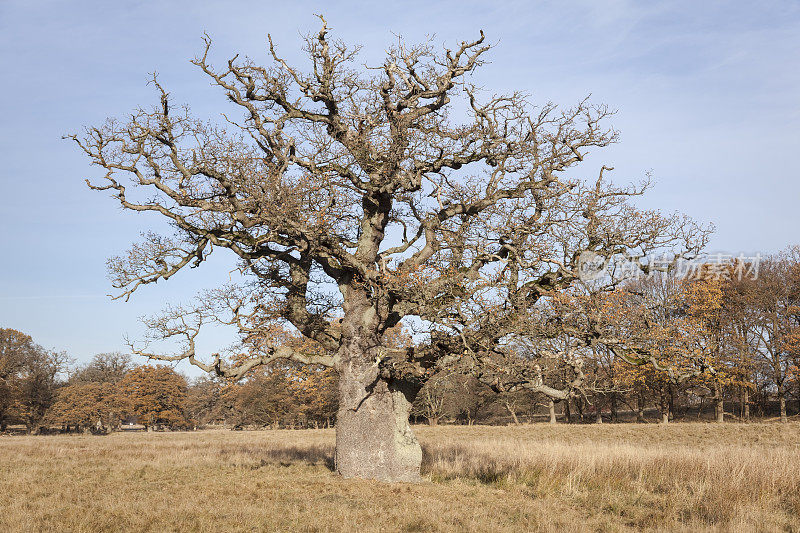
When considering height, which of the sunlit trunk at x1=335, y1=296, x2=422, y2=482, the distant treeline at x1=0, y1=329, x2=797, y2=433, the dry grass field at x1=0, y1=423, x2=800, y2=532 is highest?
the sunlit trunk at x1=335, y1=296, x2=422, y2=482

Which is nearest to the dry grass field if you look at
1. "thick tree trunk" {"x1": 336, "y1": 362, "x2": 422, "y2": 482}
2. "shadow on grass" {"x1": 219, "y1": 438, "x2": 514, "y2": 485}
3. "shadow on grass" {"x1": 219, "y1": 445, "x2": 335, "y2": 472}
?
"shadow on grass" {"x1": 219, "y1": 438, "x2": 514, "y2": 485}

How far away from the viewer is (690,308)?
44.9 m

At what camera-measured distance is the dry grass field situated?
32.9 ft

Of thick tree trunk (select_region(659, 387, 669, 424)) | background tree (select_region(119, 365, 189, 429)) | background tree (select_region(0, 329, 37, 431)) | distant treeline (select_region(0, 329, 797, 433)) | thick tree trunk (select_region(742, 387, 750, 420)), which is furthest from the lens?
background tree (select_region(119, 365, 189, 429))

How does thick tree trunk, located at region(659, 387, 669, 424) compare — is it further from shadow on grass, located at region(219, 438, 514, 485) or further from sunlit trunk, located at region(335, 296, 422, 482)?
sunlit trunk, located at region(335, 296, 422, 482)

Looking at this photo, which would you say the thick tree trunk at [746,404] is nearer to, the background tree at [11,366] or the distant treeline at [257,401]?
the distant treeline at [257,401]

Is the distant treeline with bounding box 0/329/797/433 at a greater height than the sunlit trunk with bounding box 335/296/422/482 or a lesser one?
lesser

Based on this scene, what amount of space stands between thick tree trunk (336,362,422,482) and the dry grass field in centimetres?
72

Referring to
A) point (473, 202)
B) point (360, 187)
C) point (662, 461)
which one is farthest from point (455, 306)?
point (662, 461)

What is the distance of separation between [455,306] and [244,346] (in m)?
6.97

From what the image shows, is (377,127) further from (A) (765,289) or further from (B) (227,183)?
(A) (765,289)

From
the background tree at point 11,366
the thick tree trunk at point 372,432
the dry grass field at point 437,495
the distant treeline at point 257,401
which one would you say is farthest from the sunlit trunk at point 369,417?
the background tree at point 11,366

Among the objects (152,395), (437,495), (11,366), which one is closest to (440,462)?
(437,495)

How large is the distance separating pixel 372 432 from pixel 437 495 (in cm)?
322
